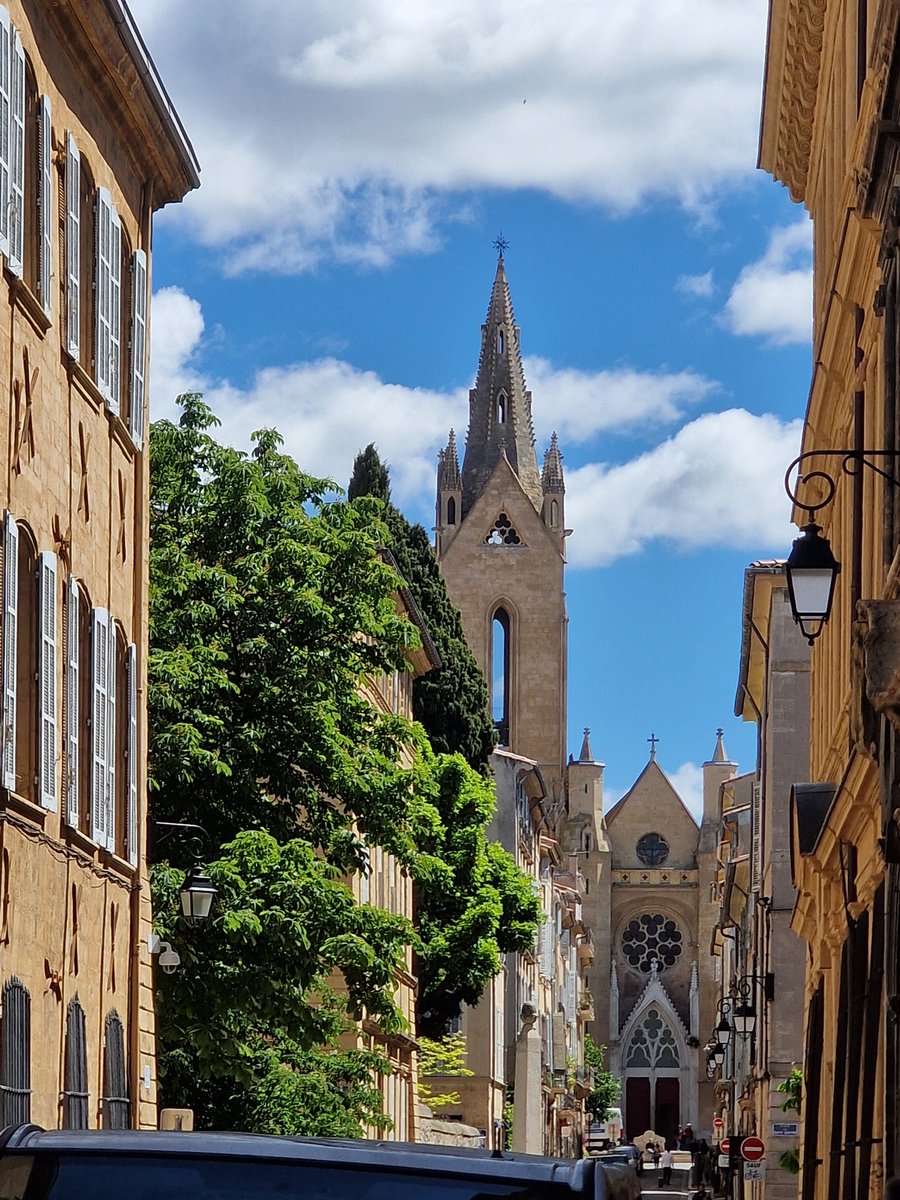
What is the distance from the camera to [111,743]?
2125 cm

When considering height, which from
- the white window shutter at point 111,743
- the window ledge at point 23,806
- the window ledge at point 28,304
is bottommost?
the window ledge at point 23,806

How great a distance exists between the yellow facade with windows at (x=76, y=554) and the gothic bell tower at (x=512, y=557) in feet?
287

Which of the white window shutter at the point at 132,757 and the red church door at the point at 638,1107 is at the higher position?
the white window shutter at the point at 132,757

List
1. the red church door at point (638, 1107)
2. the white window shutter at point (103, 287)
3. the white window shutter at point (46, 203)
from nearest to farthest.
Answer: the white window shutter at point (46, 203), the white window shutter at point (103, 287), the red church door at point (638, 1107)

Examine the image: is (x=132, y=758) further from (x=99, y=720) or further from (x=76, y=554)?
(x=76, y=554)

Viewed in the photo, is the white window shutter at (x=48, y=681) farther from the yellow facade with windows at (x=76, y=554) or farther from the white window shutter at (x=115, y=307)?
the white window shutter at (x=115, y=307)

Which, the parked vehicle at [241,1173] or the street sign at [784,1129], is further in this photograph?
the street sign at [784,1129]

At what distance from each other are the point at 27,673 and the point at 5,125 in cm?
393

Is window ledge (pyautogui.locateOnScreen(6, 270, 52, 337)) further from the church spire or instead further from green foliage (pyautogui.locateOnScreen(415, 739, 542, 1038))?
the church spire

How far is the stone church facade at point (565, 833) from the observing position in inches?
4117

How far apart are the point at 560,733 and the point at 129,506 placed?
3583 inches

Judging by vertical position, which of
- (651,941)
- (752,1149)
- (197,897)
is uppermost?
(197,897)

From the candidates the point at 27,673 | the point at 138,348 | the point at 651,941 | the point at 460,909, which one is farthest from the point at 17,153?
the point at 651,941

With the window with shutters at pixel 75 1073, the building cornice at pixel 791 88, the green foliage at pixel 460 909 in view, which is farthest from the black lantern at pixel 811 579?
the green foliage at pixel 460 909
